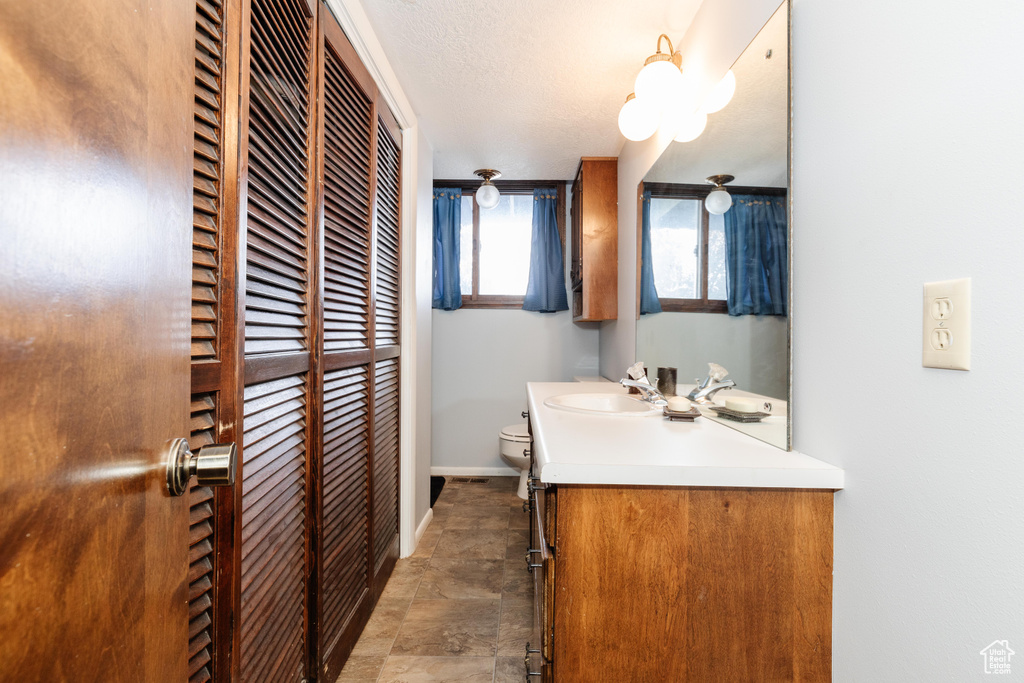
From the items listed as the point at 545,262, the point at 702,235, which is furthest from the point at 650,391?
the point at 545,262

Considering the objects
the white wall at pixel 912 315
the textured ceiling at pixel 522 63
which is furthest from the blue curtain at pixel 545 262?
the white wall at pixel 912 315

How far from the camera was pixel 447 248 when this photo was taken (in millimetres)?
3643

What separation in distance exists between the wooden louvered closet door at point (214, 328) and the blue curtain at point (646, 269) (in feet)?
5.20

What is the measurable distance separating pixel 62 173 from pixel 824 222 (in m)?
1.14

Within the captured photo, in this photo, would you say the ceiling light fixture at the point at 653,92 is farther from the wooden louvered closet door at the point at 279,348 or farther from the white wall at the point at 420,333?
the white wall at the point at 420,333

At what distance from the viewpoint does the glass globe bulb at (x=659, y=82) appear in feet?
5.30

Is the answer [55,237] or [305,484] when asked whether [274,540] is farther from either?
[55,237]

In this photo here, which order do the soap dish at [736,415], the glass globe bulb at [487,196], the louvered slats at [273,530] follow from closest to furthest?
the louvered slats at [273,530] < the soap dish at [736,415] < the glass globe bulb at [487,196]

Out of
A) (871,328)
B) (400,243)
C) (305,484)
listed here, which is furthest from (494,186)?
(871,328)

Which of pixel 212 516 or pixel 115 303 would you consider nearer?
pixel 115 303

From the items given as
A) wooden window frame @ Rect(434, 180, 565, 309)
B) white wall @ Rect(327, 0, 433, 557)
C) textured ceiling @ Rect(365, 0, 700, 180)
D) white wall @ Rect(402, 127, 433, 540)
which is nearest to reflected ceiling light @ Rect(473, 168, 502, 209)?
wooden window frame @ Rect(434, 180, 565, 309)

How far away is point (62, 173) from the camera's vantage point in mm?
388

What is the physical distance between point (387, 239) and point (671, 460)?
164 centimetres

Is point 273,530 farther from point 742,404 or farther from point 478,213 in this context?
point 478,213
